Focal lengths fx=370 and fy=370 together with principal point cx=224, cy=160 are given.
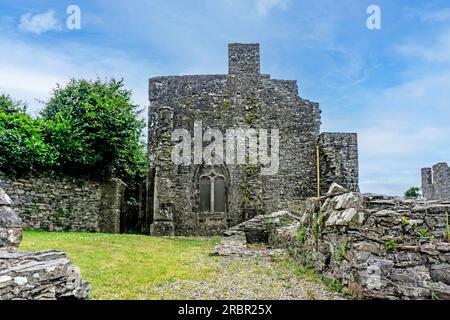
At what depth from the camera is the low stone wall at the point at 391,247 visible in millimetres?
4500

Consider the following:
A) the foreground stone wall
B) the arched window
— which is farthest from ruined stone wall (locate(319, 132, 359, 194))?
the foreground stone wall

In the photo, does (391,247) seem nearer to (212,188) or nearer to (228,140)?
(212,188)

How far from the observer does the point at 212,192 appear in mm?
17516

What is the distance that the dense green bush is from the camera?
13742 millimetres

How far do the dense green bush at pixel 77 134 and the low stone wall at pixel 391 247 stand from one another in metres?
12.2

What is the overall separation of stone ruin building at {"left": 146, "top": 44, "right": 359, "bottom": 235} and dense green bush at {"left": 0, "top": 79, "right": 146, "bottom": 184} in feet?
5.30

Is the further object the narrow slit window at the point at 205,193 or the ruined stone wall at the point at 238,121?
the narrow slit window at the point at 205,193

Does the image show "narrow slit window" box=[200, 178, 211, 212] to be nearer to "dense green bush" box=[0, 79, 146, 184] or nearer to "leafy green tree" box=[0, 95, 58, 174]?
"dense green bush" box=[0, 79, 146, 184]

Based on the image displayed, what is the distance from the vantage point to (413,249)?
462 centimetres

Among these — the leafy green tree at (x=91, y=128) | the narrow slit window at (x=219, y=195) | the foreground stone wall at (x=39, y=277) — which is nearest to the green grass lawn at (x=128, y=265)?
the foreground stone wall at (x=39, y=277)

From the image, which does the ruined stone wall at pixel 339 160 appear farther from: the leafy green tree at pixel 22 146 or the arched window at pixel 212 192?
the leafy green tree at pixel 22 146

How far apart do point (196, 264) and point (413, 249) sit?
4.50 m

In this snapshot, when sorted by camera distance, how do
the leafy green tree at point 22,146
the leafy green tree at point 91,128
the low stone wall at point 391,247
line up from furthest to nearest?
the leafy green tree at point 91,128 < the leafy green tree at point 22,146 < the low stone wall at point 391,247
